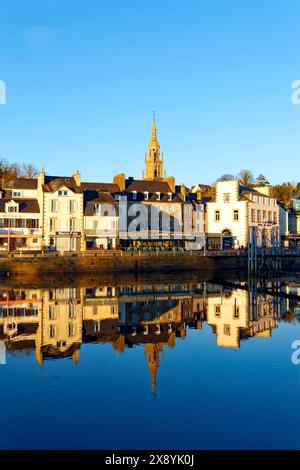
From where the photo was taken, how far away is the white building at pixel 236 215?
7006 centimetres

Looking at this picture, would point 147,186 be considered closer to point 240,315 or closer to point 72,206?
point 72,206

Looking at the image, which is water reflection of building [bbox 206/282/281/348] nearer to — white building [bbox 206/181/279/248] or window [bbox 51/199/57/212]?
white building [bbox 206/181/279/248]

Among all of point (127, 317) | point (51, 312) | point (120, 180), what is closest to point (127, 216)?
point (120, 180)

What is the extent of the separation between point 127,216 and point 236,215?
16.1 m

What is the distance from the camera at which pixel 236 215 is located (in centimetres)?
7031

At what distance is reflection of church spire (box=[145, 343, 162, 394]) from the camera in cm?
1798

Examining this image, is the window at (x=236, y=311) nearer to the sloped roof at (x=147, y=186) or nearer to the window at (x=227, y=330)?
the window at (x=227, y=330)

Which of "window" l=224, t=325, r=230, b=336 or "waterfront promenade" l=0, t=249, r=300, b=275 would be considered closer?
"window" l=224, t=325, r=230, b=336

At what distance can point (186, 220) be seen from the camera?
7512cm

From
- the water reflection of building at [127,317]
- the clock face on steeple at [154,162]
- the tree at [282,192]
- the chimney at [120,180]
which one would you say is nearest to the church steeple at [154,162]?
the clock face on steeple at [154,162]

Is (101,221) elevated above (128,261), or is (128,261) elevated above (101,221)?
(101,221)

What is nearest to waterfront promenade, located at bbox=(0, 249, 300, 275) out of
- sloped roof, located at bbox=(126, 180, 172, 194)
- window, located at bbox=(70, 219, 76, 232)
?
window, located at bbox=(70, 219, 76, 232)

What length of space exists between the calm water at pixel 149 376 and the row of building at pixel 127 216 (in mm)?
28970
